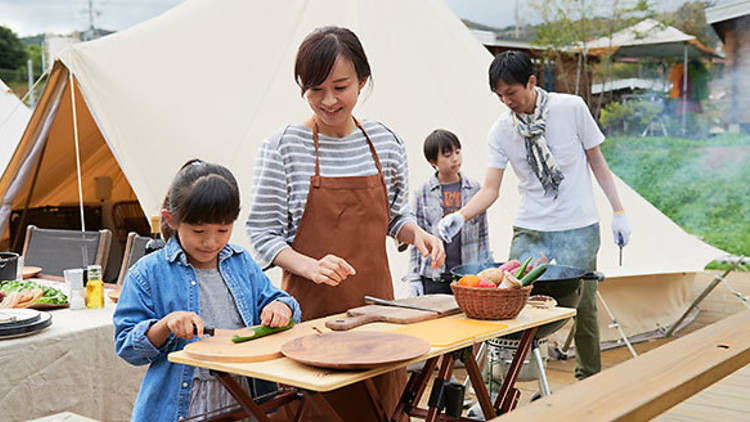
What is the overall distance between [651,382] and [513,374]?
0.46m

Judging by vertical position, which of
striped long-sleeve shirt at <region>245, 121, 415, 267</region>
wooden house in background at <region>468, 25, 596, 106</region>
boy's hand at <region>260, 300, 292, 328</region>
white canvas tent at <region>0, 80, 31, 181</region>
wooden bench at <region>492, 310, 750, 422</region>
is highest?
wooden house in background at <region>468, 25, 596, 106</region>

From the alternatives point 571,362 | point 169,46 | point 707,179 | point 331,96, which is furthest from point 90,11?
point 331,96

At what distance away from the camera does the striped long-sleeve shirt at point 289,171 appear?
6.81ft

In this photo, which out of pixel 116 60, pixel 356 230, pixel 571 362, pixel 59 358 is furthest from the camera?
pixel 116 60

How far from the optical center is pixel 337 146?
7.11ft

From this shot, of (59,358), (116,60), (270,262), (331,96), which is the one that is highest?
(116,60)

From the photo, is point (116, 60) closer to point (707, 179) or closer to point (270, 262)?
point (270, 262)

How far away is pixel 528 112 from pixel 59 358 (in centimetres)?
218

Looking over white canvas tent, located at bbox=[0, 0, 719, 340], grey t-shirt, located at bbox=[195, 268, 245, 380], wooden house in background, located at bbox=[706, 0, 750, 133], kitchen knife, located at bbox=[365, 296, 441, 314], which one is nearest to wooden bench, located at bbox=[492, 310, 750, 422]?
kitchen knife, located at bbox=[365, 296, 441, 314]

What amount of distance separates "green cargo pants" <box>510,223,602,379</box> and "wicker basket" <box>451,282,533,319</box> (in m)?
1.50

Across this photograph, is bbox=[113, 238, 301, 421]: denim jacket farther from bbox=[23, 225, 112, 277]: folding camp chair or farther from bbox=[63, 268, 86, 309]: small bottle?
bbox=[23, 225, 112, 277]: folding camp chair

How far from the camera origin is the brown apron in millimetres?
2119

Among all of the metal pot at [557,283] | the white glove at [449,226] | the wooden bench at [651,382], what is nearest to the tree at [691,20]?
the white glove at [449,226]

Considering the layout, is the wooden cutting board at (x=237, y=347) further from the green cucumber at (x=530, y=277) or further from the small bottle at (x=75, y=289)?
the small bottle at (x=75, y=289)
